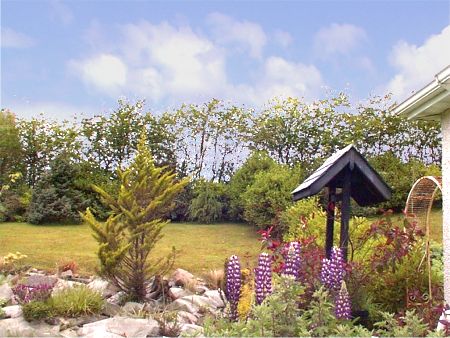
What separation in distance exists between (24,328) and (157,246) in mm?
5618

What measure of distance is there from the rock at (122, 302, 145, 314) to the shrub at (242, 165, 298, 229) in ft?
18.4

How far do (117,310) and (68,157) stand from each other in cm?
918

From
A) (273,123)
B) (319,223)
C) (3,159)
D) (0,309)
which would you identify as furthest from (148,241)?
(3,159)

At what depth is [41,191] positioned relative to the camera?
46.4ft

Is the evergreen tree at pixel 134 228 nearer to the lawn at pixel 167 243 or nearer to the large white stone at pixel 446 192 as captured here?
the lawn at pixel 167 243

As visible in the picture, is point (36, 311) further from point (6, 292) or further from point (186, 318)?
point (186, 318)

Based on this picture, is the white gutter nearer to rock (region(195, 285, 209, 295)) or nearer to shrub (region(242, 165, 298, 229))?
rock (region(195, 285, 209, 295))

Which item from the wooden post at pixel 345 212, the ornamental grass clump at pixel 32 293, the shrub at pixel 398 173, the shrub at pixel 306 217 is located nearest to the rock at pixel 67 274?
the ornamental grass clump at pixel 32 293

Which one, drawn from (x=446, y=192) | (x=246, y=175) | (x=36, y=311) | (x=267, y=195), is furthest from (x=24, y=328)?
(x=246, y=175)

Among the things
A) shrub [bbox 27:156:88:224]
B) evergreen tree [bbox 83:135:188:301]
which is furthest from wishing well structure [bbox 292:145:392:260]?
shrub [bbox 27:156:88:224]

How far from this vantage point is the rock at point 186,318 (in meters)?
6.32

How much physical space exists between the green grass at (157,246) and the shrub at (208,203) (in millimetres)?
359

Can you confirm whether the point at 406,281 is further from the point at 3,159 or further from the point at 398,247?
the point at 3,159

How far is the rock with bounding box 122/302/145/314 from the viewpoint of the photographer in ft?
21.9
